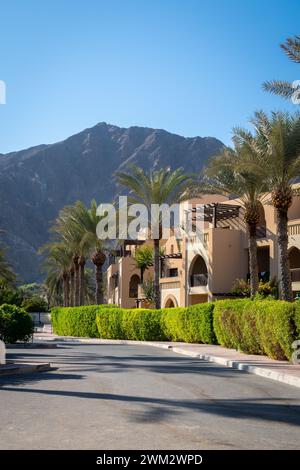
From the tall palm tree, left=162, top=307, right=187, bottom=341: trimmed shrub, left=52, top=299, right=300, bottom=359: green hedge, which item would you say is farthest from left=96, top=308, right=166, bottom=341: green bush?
the tall palm tree

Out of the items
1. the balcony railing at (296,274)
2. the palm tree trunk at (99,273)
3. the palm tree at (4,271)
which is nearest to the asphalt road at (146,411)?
the balcony railing at (296,274)

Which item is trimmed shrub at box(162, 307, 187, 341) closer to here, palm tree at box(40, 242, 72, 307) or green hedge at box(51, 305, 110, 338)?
green hedge at box(51, 305, 110, 338)

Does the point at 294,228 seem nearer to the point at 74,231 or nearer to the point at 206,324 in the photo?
the point at 206,324

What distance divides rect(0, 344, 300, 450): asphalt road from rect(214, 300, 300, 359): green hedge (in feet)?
10.1

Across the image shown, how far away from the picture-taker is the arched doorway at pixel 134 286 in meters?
67.0

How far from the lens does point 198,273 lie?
161 feet

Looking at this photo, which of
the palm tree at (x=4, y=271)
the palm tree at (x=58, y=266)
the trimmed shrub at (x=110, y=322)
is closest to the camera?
the trimmed shrub at (x=110, y=322)

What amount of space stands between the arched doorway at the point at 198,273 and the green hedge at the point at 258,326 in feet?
53.7

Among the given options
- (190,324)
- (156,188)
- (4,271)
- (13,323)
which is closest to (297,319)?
(190,324)

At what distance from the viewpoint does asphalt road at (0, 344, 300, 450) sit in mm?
7359

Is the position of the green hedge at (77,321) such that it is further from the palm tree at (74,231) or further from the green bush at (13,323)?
the green bush at (13,323)

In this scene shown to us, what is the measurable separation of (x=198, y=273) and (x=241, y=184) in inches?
678

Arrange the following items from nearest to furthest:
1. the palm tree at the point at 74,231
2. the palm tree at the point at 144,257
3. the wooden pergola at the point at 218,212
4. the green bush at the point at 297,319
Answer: the green bush at the point at 297,319, the wooden pergola at the point at 218,212, the palm tree at the point at 74,231, the palm tree at the point at 144,257
